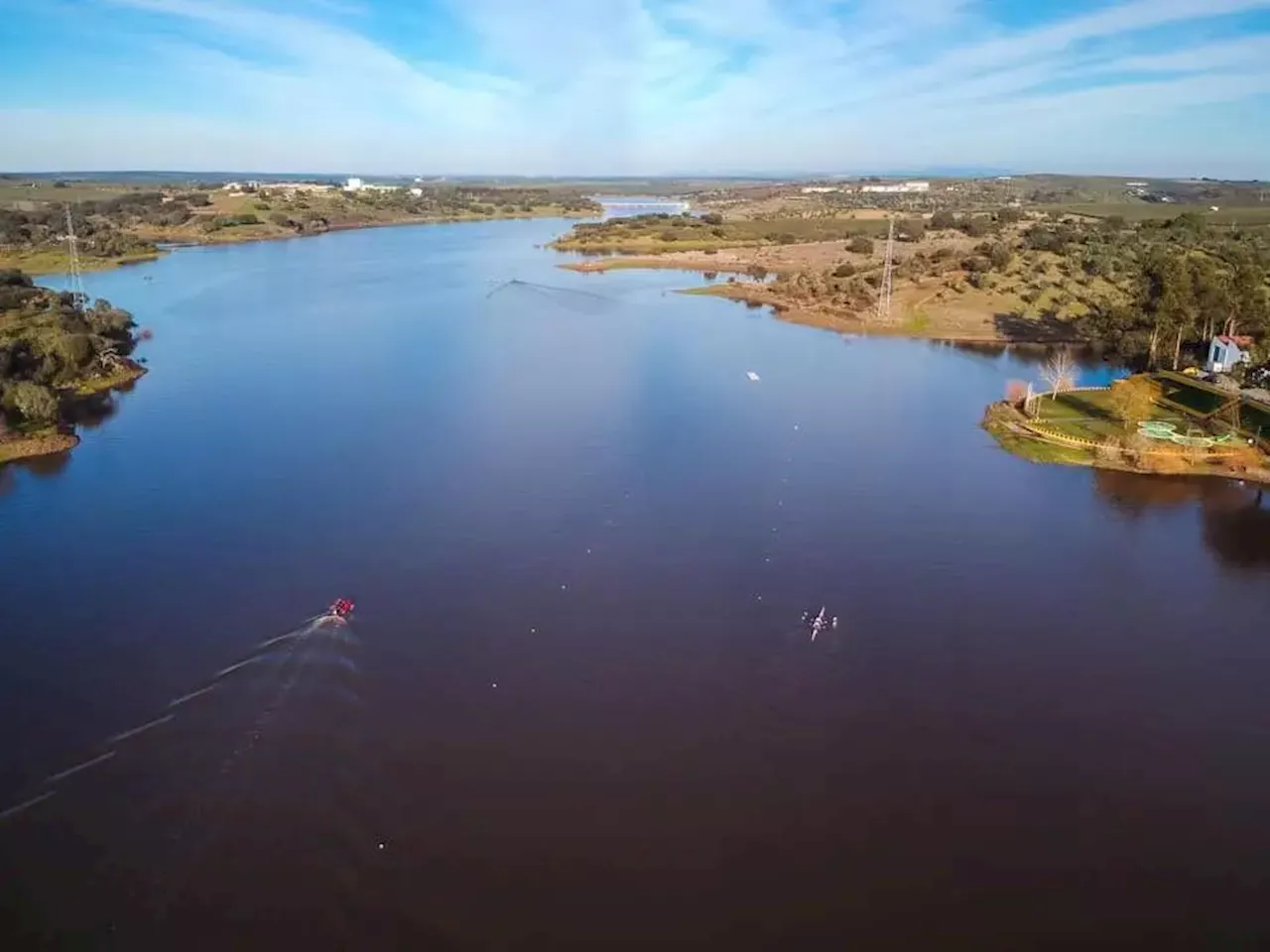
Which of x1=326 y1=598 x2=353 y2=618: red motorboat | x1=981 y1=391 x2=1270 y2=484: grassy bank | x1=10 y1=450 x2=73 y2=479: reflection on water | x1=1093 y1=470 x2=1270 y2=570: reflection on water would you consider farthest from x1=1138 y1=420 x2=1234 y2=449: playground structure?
x1=10 y1=450 x2=73 y2=479: reflection on water

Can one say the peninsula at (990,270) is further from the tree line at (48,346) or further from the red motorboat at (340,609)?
the tree line at (48,346)

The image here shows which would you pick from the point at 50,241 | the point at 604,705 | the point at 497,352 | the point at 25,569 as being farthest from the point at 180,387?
the point at 50,241

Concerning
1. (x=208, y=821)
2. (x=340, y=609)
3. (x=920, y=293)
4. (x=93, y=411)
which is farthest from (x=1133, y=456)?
(x=93, y=411)

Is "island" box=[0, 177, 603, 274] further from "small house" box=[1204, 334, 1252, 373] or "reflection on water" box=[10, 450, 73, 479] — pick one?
"small house" box=[1204, 334, 1252, 373]

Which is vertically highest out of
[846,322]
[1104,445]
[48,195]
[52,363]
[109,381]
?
[48,195]

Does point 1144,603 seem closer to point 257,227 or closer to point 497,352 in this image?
point 497,352

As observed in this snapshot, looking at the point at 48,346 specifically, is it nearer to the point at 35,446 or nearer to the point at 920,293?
the point at 35,446

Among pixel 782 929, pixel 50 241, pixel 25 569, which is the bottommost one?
pixel 782 929

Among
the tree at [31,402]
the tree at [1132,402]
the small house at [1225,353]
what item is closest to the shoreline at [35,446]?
the tree at [31,402]
